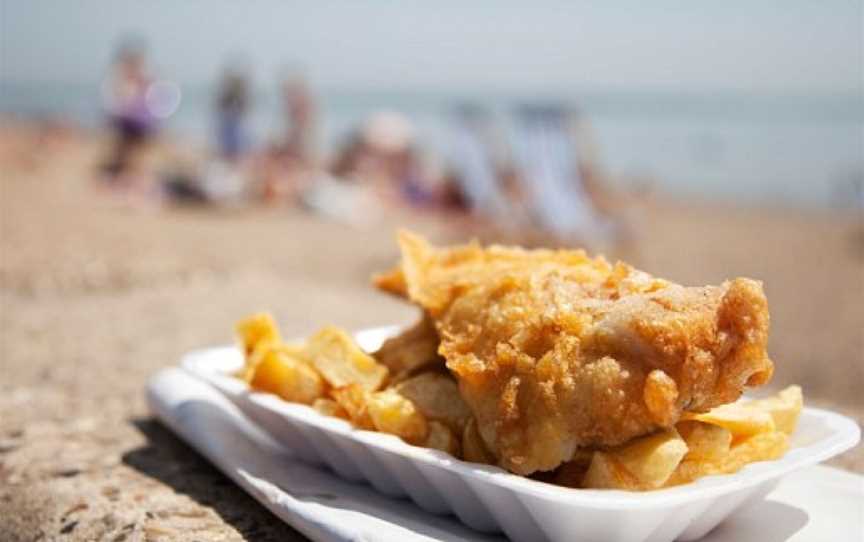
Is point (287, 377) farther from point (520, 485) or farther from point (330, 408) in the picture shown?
point (520, 485)

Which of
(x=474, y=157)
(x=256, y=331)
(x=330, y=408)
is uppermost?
(x=256, y=331)

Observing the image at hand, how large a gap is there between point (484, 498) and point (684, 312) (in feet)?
1.76

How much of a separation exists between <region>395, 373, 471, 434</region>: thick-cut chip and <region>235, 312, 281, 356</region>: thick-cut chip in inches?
16.9

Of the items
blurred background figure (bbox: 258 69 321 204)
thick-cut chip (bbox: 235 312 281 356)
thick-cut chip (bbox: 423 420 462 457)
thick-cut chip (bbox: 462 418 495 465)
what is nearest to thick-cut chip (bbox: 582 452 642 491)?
thick-cut chip (bbox: 462 418 495 465)

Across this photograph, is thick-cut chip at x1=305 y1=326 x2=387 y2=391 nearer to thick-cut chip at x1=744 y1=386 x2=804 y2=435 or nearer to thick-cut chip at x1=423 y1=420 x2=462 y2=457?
thick-cut chip at x1=423 y1=420 x2=462 y2=457

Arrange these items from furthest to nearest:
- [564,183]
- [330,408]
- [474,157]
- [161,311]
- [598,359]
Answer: [474,157], [564,183], [161,311], [330,408], [598,359]

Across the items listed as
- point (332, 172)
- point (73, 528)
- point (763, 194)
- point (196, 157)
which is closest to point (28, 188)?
point (332, 172)

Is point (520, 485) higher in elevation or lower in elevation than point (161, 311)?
higher

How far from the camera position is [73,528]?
87.0 inches

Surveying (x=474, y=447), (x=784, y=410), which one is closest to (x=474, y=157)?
(x=784, y=410)

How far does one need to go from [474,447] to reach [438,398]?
0.63 feet

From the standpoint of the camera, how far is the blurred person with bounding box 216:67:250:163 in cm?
1556

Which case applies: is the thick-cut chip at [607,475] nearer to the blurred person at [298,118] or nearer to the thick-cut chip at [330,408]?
the thick-cut chip at [330,408]

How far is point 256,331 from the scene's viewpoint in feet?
8.04
